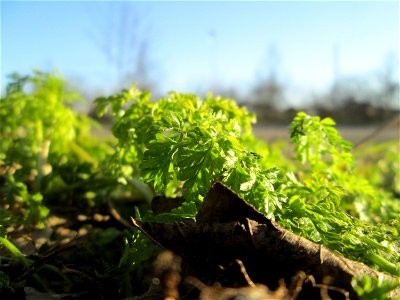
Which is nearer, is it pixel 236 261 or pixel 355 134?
pixel 236 261

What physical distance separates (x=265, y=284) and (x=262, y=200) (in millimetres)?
281

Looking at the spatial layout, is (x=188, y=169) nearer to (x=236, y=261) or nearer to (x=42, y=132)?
(x=236, y=261)

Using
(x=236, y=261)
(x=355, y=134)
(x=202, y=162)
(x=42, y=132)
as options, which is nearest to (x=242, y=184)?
(x=202, y=162)

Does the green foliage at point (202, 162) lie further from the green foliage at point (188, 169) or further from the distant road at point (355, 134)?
the distant road at point (355, 134)

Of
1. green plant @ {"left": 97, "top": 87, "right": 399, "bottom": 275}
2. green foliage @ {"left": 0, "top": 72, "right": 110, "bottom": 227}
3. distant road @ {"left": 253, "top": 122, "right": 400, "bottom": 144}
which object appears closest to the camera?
green plant @ {"left": 97, "top": 87, "right": 399, "bottom": 275}

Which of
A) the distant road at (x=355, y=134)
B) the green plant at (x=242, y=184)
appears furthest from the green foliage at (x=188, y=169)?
the distant road at (x=355, y=134)

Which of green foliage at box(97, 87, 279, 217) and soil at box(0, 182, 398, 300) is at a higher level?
green foliage at box(97, 87, 279, 217)

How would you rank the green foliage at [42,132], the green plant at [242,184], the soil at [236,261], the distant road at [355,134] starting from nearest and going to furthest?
the soil at [236,261] < the green plant at [242,184] < the green foliage at [42,132] < the distant road at [355,134]

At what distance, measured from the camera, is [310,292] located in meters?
1.19

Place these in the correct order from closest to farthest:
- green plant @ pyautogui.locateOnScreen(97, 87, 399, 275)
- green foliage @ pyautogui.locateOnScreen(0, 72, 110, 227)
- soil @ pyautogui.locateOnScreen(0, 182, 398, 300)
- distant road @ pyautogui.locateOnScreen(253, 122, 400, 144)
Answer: soil @ pyautogui.locateOnScreen(0, 182, 398, 300), green plant @ pyautogui.locateOnScreen(97, 87, 399, 275), green foliage @ pyautogui.locateOnScreen(0, 72, 110, 227), distant road @ pyautogui.locateOnScreen(253, 122, 400, 144)

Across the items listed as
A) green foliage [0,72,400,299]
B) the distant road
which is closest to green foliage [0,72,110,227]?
green foliage [0,72,400,299]

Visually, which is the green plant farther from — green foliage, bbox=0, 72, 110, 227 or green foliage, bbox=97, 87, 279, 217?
green foliage, bbox=0, 72, 110, 227

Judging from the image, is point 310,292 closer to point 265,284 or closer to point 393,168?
point 265,284

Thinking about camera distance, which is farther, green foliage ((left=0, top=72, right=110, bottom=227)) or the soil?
green foliage ((left=0, top=72, right=110, bottom=227))
